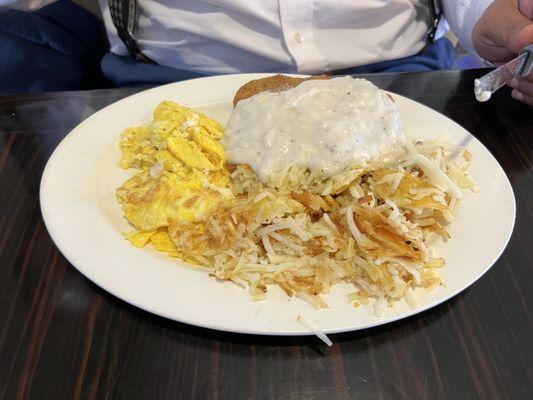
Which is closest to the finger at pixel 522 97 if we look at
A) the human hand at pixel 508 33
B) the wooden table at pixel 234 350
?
the human hand at pixel 508 33

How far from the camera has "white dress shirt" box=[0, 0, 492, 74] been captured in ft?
6.04

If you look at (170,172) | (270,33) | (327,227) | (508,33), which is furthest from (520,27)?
(170,172)

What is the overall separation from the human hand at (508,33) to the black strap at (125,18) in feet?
4.35

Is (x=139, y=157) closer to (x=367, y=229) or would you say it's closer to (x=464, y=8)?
(x=367, y=229)

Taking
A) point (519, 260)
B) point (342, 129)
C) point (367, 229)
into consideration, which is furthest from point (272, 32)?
point (519, 260)

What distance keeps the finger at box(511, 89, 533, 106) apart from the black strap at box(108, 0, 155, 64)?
1.46m

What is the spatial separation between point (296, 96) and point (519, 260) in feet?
2.47

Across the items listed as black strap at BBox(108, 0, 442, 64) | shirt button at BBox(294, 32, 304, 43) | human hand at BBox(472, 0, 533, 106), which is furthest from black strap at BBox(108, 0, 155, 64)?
human hand at BBox(472, 0, 533, 106)

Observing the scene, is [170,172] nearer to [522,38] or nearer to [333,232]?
[333,232]

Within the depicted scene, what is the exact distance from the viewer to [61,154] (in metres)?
1.41

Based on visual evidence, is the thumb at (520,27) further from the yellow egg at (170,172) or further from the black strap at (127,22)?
the black strap at (127,22)

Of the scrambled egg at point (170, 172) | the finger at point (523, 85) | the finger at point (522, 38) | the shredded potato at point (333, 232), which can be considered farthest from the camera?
the finger at point (523, 85)

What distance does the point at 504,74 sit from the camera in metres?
1.58

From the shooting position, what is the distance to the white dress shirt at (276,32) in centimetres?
184
